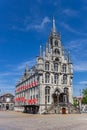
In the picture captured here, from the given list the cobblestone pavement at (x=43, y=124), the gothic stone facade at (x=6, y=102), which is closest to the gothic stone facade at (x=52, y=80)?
the cobblestone pavement at (x=43, y=124)

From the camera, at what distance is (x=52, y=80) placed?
71938 mm

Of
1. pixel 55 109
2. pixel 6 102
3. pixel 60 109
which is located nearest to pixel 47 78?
pixel 55 109

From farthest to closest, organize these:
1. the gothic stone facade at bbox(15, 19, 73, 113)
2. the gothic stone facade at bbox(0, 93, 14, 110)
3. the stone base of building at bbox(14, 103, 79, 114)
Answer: the gothic stone facade at bbox(0, 93, 14, 110)
the gothic stone facade at bbox(15, 19, 73, 113)
the stone base of building at bbox(14, 103, 79, 114)

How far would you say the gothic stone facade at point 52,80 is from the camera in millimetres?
69250

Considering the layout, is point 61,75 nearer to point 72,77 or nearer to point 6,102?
point 72,77

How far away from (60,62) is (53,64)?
258 centimetres

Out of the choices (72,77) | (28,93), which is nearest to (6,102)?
(28,93)

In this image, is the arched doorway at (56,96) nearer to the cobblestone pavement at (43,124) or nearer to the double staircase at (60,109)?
the double staircase at (60,109)

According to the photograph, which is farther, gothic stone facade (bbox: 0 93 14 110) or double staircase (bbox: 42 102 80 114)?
gothic stone facade (bbox: 0 93 14 110)

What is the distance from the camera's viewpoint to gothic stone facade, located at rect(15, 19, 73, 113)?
2726 inches

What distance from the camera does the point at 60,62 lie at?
7494cm

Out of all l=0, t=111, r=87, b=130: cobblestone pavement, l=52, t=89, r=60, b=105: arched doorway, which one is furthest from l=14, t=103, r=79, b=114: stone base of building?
l=0, t=111, r=87, b=130: cobblestone pavement

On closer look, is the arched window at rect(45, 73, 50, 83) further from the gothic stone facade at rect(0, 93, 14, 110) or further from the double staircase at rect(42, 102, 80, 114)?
the gothic stone facade at rect(0, 93, 14, 110)

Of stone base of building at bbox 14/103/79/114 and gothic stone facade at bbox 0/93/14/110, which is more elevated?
gothic stone facade at bbox 0/93/14/110
